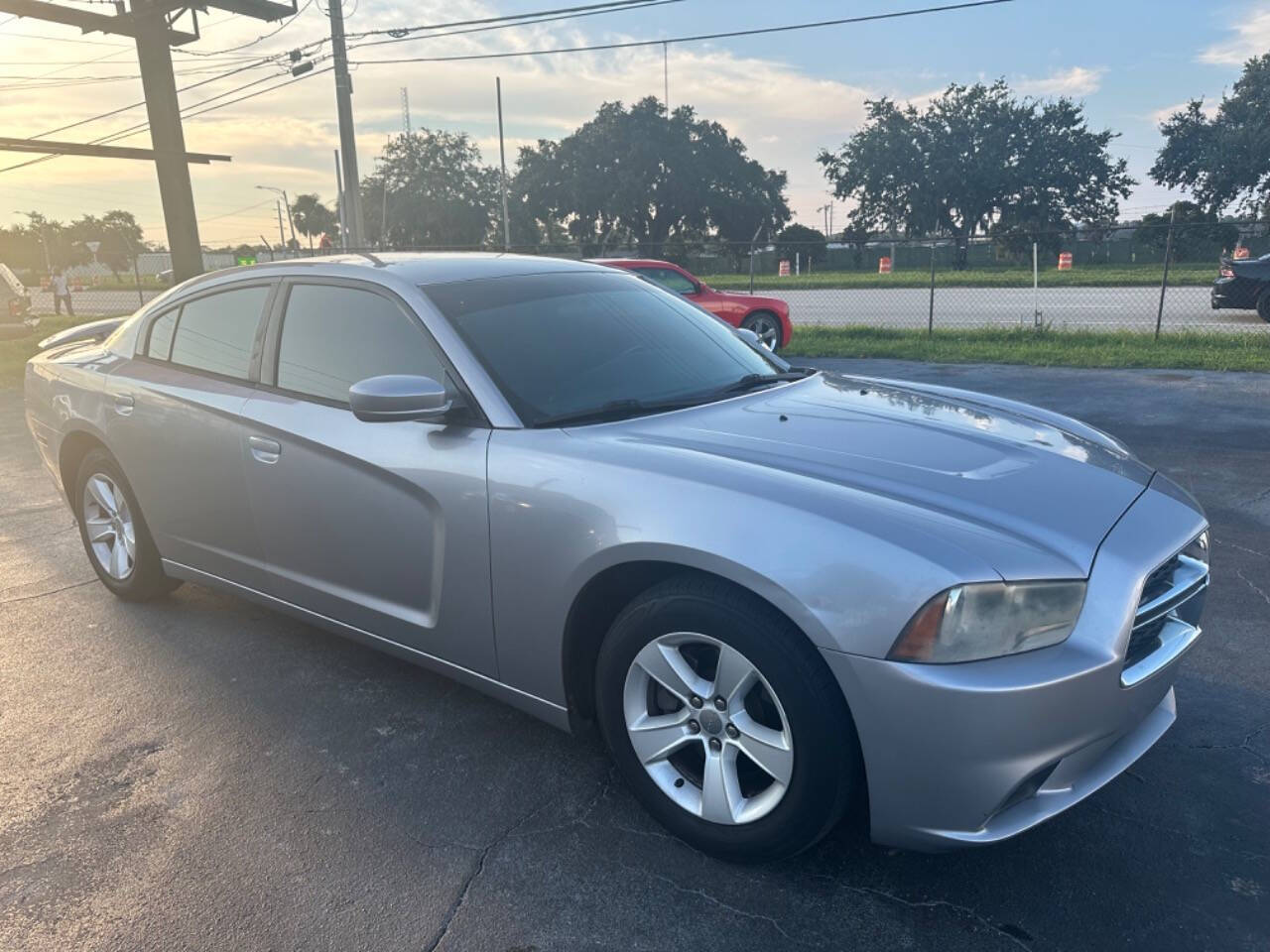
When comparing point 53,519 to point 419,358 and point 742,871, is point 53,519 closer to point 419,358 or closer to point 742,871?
point 419,358

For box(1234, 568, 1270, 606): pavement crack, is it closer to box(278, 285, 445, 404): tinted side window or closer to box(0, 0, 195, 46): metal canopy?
box(278, 285, 445, 404): tinted side window

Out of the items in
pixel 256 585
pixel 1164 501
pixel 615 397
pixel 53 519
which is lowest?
pixel 53 519

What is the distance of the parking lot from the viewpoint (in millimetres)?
2311

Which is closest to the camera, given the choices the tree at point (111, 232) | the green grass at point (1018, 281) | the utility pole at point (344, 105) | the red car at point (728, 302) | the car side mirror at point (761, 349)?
the car side mirror at point (761, 349)

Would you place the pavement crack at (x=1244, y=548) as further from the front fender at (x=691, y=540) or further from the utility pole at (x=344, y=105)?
the utility pole at (x=344, y=105)

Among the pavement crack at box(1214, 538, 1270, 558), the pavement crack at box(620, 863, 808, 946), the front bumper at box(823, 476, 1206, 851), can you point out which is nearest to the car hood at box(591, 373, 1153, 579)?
the front bumper at box(823, 476, 1206, 851)

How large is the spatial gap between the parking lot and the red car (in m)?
9.82

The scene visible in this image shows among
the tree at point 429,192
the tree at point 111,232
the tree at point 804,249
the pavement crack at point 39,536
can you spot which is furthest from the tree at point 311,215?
the pavement crack at point 39,536

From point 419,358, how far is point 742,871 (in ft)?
6.18

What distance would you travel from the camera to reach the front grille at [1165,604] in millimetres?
2326

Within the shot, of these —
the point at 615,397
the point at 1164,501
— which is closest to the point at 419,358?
the point at 615,397

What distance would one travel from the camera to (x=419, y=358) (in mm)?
3146

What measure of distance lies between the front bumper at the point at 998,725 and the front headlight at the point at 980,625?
0.09 feet

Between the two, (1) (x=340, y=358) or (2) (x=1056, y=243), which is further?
(2) (x=1056, y=243)
